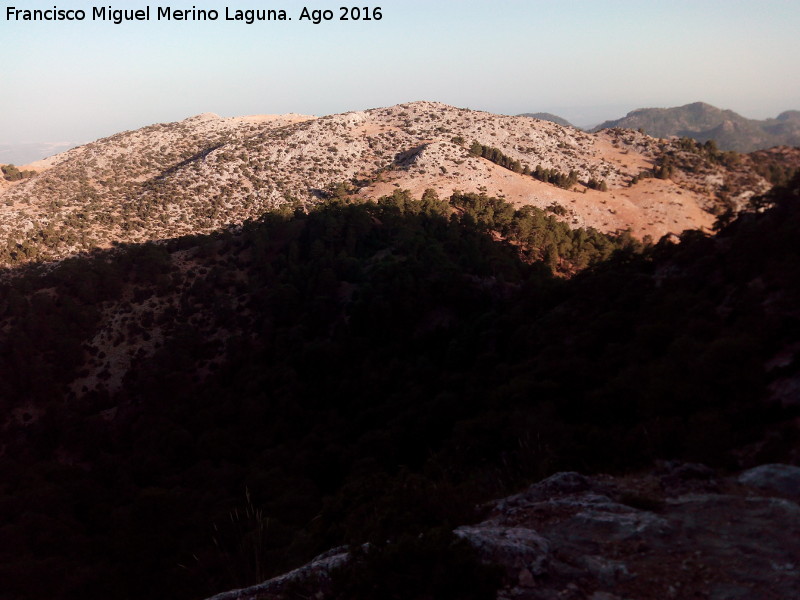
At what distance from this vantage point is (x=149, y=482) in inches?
1382

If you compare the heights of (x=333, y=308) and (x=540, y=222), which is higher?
(x=540, y=222)

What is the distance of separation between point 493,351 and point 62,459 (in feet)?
132

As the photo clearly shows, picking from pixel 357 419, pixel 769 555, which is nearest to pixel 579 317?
pixel 357 419

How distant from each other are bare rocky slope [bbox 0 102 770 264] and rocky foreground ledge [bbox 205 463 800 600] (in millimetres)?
48425

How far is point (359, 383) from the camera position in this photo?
41.0m

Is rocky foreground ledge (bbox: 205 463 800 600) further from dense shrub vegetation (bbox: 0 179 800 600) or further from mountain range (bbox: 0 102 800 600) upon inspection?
dense shrub vegetation (bbox: 0 179 800 600)

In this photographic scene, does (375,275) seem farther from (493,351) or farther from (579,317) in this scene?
(579,317)

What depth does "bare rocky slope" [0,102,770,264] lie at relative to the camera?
240 feet

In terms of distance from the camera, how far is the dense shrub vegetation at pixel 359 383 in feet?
56.0

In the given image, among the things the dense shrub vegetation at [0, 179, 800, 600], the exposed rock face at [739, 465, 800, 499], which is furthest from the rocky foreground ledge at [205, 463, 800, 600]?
the dense shrub vegetation at [0, 179, 800, 600]

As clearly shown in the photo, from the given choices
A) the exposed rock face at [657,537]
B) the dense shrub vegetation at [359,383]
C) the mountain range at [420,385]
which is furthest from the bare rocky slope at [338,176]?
the exposed rock face at [657,537]

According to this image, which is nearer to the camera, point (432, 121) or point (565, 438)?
point (565, 438)

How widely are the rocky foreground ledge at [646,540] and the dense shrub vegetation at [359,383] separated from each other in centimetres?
120

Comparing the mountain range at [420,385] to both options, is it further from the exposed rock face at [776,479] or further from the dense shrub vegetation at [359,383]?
the dense shrub vegetation at [359,383]
